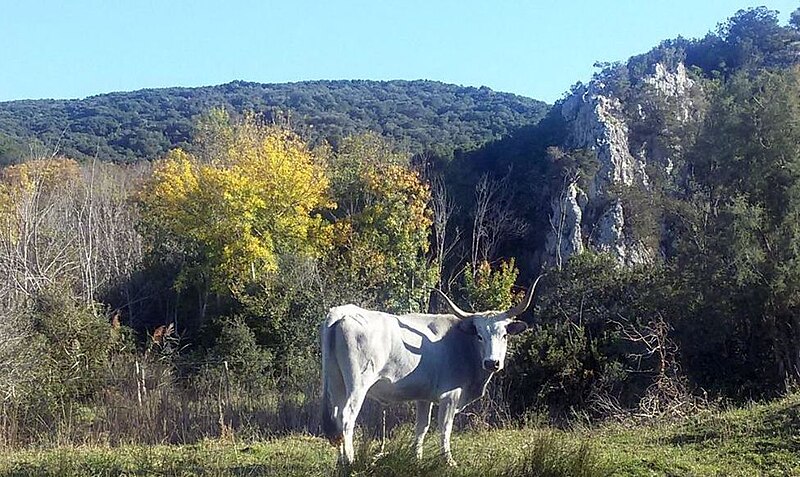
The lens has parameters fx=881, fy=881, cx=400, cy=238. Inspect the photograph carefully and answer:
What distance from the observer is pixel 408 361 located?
9977mm

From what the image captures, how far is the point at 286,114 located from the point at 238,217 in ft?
147

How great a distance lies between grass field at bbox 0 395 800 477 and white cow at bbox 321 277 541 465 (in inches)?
17.2

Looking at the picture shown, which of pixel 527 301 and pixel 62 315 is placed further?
pixel 62 315

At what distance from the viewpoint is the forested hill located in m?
80.9

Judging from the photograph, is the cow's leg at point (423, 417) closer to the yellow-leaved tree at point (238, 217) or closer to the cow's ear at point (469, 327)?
the cow's ear at point (469, 327)

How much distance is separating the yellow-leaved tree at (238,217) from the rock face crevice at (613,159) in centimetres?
1497

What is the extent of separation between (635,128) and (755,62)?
11.9 m

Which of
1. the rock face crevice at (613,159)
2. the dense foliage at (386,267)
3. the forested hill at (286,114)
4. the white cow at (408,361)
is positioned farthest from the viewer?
the forested hill at (286,114)

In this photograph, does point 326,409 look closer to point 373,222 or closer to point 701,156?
point 701,156

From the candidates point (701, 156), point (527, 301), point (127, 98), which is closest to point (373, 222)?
point (701, 156)

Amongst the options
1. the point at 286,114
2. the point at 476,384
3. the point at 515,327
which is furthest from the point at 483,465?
the point at 286,114

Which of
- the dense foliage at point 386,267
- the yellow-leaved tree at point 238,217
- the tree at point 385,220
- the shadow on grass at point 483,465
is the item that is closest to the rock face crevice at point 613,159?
the dense foliage at point 386,267

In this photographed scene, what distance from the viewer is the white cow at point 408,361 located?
369 inches

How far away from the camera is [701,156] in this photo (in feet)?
82.1
